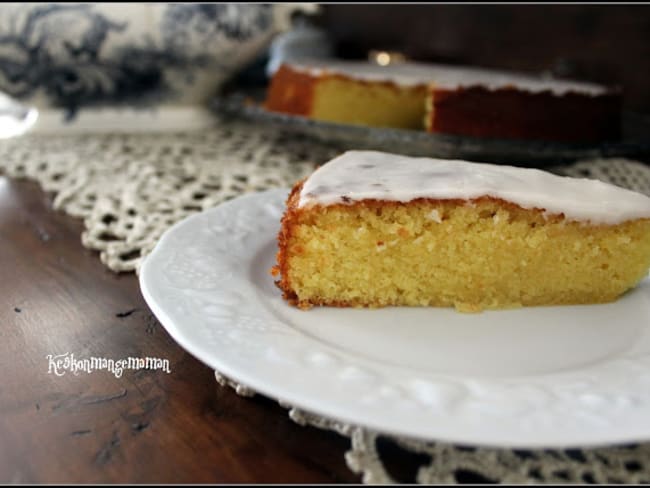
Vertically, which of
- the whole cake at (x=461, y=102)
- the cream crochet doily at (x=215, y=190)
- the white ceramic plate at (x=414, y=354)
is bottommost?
the cream crochet doily at (x=215, y=190)

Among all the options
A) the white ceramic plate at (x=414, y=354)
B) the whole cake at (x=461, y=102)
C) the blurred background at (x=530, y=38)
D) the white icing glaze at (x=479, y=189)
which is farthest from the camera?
the blurred background at (x=530, y=38)

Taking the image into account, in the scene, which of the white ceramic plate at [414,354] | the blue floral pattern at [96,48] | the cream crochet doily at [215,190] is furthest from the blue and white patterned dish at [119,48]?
the white ceramic plate at [414,354]

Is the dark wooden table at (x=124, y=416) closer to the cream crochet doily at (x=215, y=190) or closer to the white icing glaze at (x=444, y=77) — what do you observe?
the cream crochet doily at (x=215, y=190)

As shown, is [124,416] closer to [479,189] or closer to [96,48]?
[479,189]

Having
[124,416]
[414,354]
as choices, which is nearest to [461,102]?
[414,354]

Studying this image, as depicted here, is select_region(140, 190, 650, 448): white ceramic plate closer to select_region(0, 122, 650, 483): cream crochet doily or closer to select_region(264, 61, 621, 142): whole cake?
select_region(0, 122, 650, 483): cream crochet doily

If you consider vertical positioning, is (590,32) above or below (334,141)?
above

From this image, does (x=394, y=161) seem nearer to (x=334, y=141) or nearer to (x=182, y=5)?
(x=334, y=141)

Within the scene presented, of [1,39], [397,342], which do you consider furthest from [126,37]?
[397,342]
